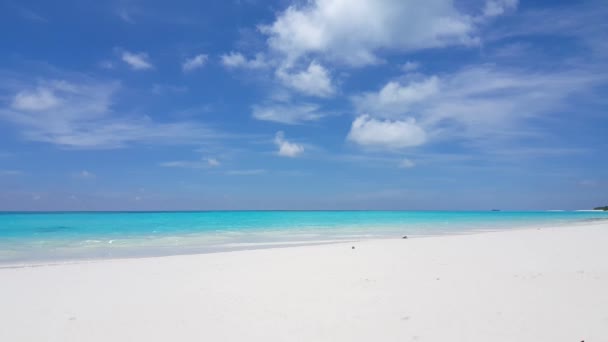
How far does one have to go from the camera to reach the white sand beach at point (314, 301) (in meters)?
4.43

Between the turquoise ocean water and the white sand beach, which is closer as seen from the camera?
the white sand beach

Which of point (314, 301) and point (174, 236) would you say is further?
point (174, 236)

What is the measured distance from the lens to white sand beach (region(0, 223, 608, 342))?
4.43 metres

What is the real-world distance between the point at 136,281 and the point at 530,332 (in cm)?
665

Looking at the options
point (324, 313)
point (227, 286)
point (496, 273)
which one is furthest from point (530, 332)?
point (227, 286)

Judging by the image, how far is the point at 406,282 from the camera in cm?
690

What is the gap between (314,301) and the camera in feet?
18.8

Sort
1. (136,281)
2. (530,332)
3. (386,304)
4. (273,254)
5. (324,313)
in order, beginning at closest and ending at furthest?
(530,332)
(324,313)
(386,304)
(136,281)
(273,254)

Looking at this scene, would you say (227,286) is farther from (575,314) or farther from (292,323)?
(575,314)

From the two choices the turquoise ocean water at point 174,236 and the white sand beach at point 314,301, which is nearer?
the white sand beach at point 314,301

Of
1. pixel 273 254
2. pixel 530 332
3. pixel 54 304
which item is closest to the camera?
pixel 530 332

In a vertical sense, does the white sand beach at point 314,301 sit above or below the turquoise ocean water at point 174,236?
above

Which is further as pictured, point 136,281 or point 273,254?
point 273,254

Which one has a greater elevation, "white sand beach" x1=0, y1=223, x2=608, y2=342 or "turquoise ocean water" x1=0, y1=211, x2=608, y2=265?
"white sand beach" x1=0, y1=223, x2=608, y2=342
